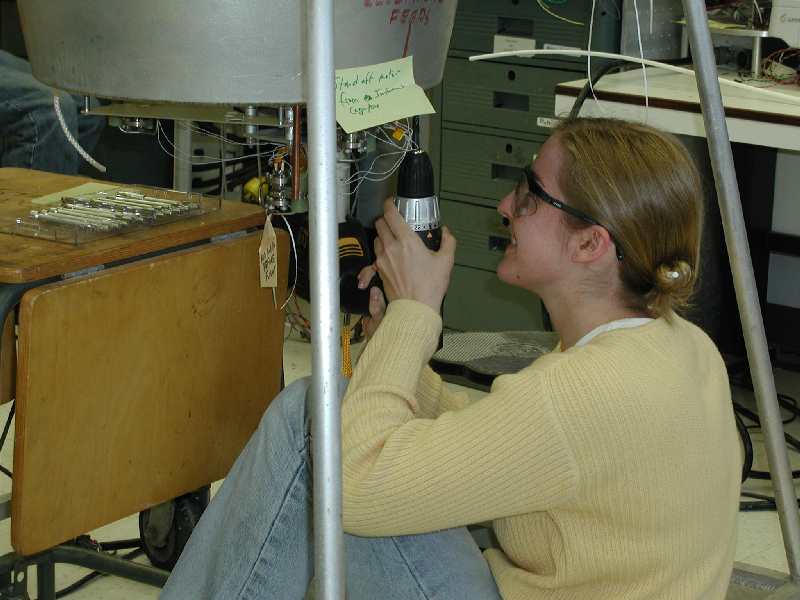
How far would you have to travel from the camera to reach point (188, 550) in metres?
1.33

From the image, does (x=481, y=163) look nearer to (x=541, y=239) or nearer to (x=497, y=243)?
(x=497, y=243)

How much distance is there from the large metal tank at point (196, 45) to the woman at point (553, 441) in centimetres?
25

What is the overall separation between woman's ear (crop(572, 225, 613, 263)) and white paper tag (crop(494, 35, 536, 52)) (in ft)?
4.74

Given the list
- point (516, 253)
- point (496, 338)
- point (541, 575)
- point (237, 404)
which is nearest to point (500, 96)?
point (496, 338)

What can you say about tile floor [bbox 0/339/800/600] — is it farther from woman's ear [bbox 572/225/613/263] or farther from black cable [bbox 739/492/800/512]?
woman's ear [bbox 572/225/613/263]

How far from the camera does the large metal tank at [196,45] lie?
0.99m

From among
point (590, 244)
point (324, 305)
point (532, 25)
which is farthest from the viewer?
point (532, 25)

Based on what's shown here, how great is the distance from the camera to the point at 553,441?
1.05m

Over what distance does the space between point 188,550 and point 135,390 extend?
0.21 meters

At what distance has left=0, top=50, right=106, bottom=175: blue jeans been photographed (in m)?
2.81

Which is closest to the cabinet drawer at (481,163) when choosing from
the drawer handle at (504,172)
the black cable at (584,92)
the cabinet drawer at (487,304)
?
the drawer handle at (504,172)

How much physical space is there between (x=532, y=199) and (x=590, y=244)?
0.08 m

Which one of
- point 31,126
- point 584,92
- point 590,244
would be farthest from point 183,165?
point 590,244

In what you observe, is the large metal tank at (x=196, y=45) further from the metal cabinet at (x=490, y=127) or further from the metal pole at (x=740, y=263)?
the metal cabinet at (x=490, y=127)
